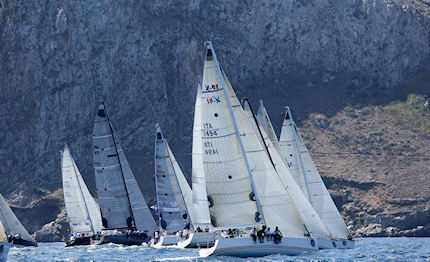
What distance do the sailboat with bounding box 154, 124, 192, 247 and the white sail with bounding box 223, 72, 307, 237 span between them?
1063 inches

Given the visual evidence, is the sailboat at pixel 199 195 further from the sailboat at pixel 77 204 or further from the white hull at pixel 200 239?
the sailboat at pixel 77 204

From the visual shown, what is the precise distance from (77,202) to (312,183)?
30.9 meters

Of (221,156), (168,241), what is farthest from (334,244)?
(168,241)

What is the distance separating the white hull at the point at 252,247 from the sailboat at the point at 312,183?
10.8 meters

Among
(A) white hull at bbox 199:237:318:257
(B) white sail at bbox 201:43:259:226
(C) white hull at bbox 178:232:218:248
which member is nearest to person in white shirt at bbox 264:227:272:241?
(A) white hull at bbox 199:237:318:257

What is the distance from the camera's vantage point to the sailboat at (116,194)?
7206 centimetres

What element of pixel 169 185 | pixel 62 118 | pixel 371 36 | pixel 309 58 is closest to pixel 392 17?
pixel 371 36

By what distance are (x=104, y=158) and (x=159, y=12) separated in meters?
92.0

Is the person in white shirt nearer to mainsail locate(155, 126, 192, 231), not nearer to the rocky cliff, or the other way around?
mainsail locate(155, 126, 192, 231)

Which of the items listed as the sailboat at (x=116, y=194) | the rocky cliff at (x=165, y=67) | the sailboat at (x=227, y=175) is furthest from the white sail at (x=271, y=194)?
the rocky cliff at (x=165, y=67)

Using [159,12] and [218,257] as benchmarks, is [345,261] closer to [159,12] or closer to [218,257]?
[218,257]

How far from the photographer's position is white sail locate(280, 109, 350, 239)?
198ft

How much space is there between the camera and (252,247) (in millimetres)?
46969

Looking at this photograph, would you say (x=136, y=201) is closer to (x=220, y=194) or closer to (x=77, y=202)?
(x=77, y=202)
